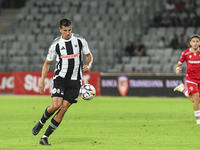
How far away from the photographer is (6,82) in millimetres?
22594

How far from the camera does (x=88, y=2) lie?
2702 centimetres

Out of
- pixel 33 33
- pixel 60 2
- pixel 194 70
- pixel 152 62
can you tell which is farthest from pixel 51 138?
pixel 60 2

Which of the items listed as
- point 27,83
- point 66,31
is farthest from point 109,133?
point 27,83

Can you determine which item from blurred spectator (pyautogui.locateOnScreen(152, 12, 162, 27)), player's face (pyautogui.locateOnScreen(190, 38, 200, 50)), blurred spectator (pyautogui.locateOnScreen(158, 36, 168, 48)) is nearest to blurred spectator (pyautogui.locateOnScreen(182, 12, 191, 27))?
blurred spectator (pyautogui.locateOnScreen(152, 12, 162, 27))

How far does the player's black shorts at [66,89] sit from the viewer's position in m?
6.97

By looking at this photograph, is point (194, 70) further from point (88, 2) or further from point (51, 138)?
point (88, 2)

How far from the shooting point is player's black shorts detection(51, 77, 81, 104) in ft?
22.9

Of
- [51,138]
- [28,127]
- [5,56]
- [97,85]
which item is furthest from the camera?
[5,56]

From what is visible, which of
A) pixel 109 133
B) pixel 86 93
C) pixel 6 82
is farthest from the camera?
pixel 6 82

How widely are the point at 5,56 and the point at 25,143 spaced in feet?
58.8

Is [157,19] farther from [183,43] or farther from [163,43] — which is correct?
[183,43]

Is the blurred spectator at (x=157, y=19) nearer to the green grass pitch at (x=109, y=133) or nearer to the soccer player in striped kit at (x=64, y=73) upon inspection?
the green grass pitch at (x=109, y=133)

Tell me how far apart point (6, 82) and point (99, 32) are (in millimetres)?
6212

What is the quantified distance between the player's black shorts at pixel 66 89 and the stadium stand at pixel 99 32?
14603 mm
